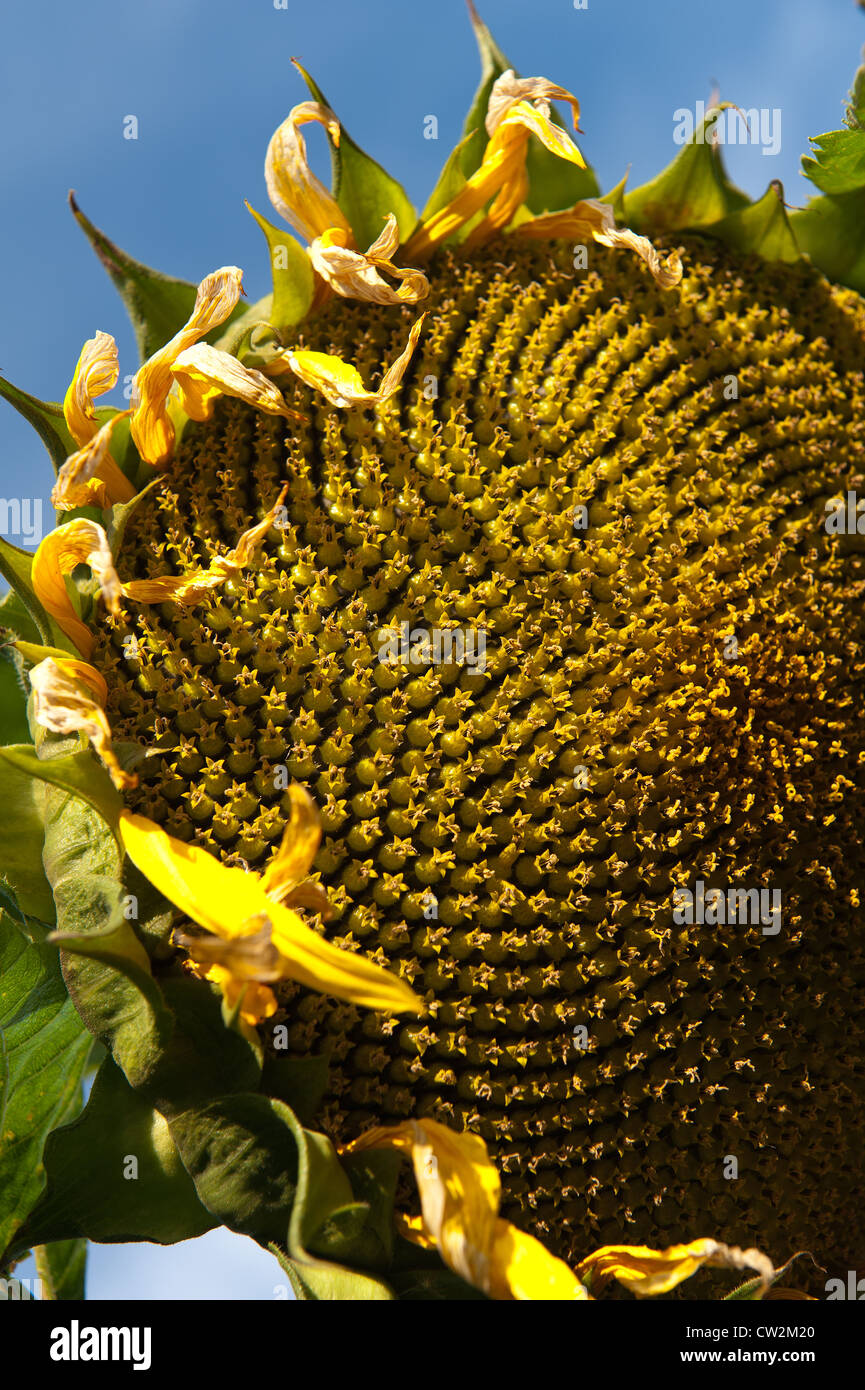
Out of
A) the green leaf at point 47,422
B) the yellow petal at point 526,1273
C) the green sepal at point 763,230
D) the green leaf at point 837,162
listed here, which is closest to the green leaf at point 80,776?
the green leaf at point 47,422

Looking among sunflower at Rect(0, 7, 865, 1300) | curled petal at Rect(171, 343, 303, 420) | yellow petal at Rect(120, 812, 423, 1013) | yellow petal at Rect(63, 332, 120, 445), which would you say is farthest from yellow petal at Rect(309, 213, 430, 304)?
yellow petal at Rect(120, 812, 423, 1013)

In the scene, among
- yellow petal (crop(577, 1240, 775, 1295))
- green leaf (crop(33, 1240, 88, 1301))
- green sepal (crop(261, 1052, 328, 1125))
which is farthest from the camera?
green leaf (crop(33, 1240, 88, 1301))

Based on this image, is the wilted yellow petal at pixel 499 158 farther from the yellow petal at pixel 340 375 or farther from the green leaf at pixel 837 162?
the green leaf at pixel 837 162

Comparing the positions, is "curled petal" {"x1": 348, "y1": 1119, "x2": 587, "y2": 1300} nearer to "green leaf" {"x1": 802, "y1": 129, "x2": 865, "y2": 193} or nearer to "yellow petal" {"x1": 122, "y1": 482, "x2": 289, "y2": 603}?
"yellow petal" {"x1": 122, "y1": 482, "x2": 289, "y2": 603}

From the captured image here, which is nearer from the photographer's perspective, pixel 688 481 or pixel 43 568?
pixel 43 568

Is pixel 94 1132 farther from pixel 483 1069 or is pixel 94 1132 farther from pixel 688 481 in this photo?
pixel 688 481

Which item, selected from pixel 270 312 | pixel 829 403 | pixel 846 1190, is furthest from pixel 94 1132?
pixel 829 403

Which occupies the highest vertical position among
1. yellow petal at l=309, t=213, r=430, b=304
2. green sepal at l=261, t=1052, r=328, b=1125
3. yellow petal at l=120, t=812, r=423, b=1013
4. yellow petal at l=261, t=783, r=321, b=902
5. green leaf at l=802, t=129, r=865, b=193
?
green leaf at l=802, t=129, r=865, b=193

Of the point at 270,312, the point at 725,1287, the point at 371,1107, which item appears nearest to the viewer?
the point at 371,1107
